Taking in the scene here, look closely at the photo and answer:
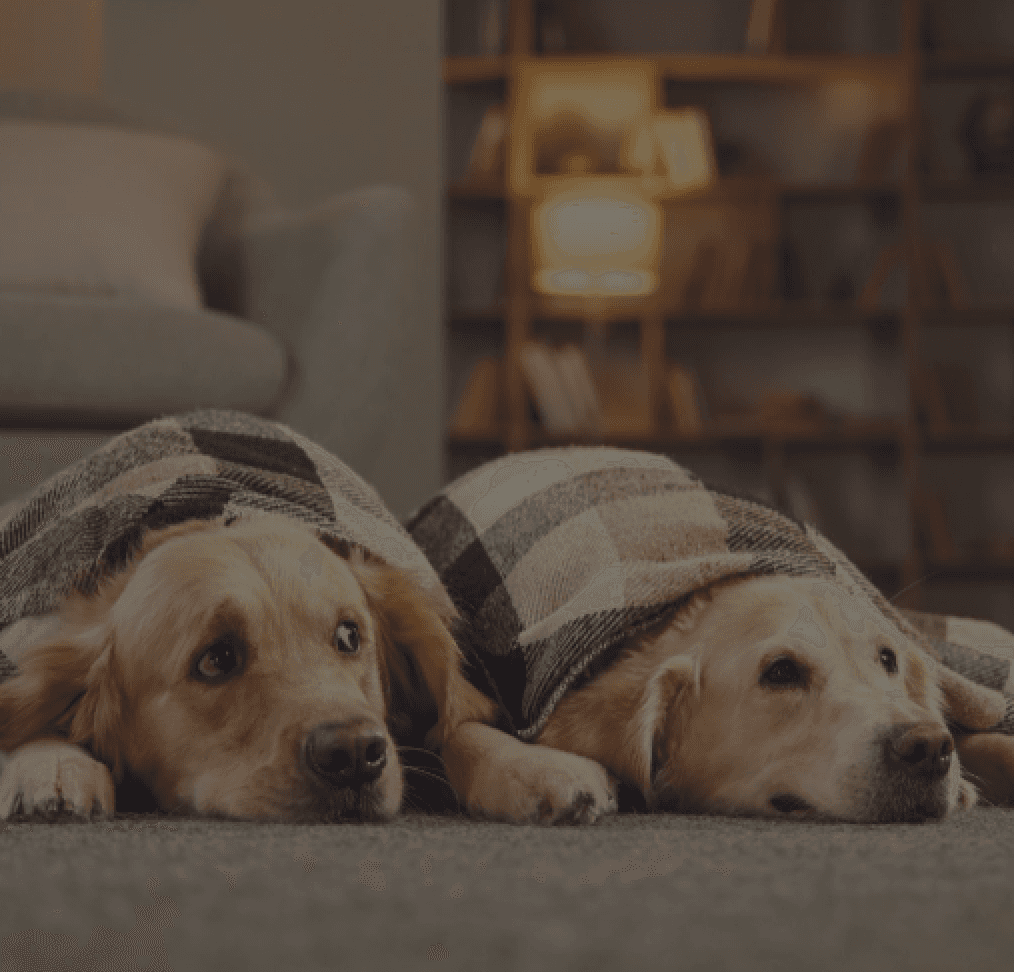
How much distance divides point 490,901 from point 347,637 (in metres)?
0.47

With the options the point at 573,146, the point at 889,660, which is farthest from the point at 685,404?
the point at 889,660

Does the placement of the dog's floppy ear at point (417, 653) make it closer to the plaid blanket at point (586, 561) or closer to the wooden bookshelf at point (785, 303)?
the plaid blanket at point (586, 561)

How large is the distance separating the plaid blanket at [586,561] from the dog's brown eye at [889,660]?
11 cm

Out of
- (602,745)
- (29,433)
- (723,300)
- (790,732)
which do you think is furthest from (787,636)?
(723,300)

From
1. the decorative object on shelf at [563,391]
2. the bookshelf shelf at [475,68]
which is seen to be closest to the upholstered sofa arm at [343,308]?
the decorative object on shelf at [563,391]

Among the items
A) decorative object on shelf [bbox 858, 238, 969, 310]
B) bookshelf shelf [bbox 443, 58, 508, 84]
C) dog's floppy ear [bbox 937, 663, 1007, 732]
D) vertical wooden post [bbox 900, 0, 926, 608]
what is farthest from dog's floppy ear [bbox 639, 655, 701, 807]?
A: bookshelf shelf [bbox 443, 58, 508, 84]

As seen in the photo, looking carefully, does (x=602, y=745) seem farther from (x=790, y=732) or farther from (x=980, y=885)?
(x=980, y=885)

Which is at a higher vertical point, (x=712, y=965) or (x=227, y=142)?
(x=227, y=142)

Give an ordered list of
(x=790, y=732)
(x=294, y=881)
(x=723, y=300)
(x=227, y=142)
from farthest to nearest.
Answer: (x=723, y=300), (x=227, y=142), (x=790, y=732), (x=294, y=881)

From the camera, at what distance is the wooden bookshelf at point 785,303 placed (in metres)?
4.56

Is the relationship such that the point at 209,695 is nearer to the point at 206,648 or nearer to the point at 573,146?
the point at 206,648

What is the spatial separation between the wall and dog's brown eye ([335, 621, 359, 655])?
2.57 meters

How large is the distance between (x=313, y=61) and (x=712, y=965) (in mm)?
3461

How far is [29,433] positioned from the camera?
1.92m
